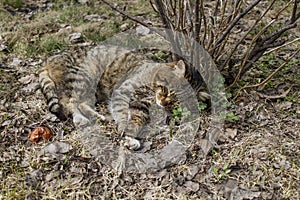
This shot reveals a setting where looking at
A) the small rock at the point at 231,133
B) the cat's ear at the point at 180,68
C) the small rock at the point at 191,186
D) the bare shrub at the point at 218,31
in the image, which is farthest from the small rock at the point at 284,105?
the small rock at the point at 191,186

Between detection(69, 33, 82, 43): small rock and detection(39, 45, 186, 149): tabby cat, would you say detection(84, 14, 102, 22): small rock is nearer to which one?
detection(69, 33, 82, 43): small rock

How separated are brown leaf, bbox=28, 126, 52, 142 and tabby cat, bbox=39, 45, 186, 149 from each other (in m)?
0.23

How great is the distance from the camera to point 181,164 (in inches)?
118

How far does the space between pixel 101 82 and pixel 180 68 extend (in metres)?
0.85

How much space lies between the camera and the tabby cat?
338 centimetres

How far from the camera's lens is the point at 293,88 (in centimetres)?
363

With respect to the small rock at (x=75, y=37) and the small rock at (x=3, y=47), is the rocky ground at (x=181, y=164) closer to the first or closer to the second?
the small rock at (x=3, y=47)

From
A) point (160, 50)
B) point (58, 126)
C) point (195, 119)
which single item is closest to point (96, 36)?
point (160, 50)

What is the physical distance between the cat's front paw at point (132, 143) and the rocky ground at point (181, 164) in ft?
0.83

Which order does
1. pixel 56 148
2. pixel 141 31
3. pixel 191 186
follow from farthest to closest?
pixel 141 31 < pixel 56 148 < pixel 191 186

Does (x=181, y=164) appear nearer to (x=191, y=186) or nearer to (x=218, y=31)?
(x=191, y=186)

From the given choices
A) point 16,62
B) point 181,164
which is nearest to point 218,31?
point 181,164

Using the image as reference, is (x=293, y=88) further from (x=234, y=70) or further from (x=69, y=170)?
(x=69, y=170)

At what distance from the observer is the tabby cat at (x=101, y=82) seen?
3.38 meters
